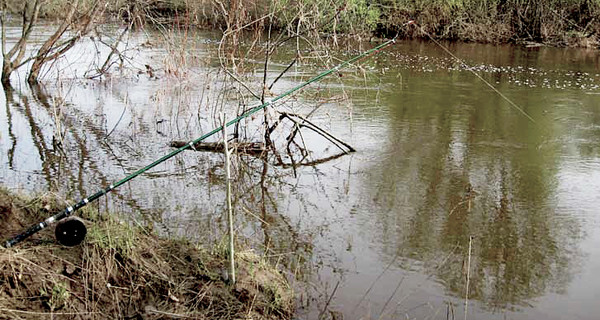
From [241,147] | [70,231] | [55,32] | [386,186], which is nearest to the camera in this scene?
[70,231]

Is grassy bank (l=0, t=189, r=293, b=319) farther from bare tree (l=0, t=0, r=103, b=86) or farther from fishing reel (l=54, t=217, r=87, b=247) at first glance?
bare tree (l=0, t=0, r=103, b=86)

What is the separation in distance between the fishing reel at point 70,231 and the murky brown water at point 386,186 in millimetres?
1292

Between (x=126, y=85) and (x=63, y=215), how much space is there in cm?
754

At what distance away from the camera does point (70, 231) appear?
11.6 ft

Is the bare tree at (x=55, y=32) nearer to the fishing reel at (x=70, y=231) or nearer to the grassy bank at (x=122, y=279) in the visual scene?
the grassy bank at (x=122, y=279)

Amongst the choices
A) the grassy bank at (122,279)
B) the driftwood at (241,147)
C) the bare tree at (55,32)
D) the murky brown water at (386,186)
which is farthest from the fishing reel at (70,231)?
the bare tree at (55,32)

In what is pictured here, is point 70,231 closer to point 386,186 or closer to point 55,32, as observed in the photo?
point 386,186

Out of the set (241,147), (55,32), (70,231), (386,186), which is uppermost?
(55,32)

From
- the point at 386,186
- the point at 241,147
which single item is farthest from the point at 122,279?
the point at 241,147

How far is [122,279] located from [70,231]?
0.38 meters

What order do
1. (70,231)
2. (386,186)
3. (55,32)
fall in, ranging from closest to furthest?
(70,231) → (386,186) → (55,32)

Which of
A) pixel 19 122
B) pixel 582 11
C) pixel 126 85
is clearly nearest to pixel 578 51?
pixel 582 11

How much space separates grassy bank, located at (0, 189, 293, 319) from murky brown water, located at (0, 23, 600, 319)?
382 millimetres

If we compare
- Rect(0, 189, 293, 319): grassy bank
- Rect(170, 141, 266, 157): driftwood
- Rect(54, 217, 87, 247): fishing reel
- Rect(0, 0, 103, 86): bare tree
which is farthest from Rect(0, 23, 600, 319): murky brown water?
Rect(54, 217, 87, 247): fishing reel
